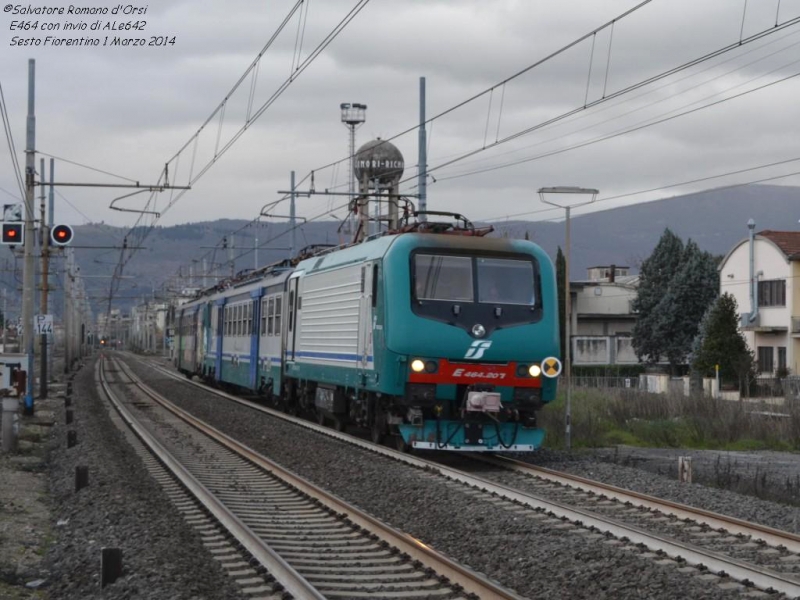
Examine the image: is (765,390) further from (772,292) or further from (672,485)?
(672,485)

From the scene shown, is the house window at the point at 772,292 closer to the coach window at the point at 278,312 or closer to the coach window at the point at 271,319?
the coach window at the point at 271,319

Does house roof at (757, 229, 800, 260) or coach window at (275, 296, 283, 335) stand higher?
house roof at (757, 229, 800, 260)

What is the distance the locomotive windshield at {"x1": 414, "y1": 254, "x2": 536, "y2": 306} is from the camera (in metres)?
16.2

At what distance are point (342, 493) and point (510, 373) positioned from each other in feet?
12.1

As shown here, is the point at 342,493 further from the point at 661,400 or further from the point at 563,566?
the point at 661,400

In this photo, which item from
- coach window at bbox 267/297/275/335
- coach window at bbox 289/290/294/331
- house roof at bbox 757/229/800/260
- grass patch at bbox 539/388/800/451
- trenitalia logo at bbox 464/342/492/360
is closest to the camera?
trenitalia logo at bbox 464/342/492/360

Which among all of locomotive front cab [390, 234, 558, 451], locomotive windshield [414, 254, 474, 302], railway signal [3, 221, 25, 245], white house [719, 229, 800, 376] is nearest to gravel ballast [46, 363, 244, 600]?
locomotive front cab [390, 234, 558, 451]

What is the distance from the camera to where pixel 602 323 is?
72750mm

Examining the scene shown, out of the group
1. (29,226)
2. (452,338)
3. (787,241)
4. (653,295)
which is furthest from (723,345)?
(452,338)

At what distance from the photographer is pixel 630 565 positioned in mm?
8828

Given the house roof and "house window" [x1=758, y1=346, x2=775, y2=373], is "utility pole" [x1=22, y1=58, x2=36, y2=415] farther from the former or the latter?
"house window" [x1=758, y1=346, x2=775, y2=373]

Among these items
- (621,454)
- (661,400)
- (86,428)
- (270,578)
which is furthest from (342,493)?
(661,400)

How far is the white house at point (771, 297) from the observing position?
170 ft

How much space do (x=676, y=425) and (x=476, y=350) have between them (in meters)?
8.31
